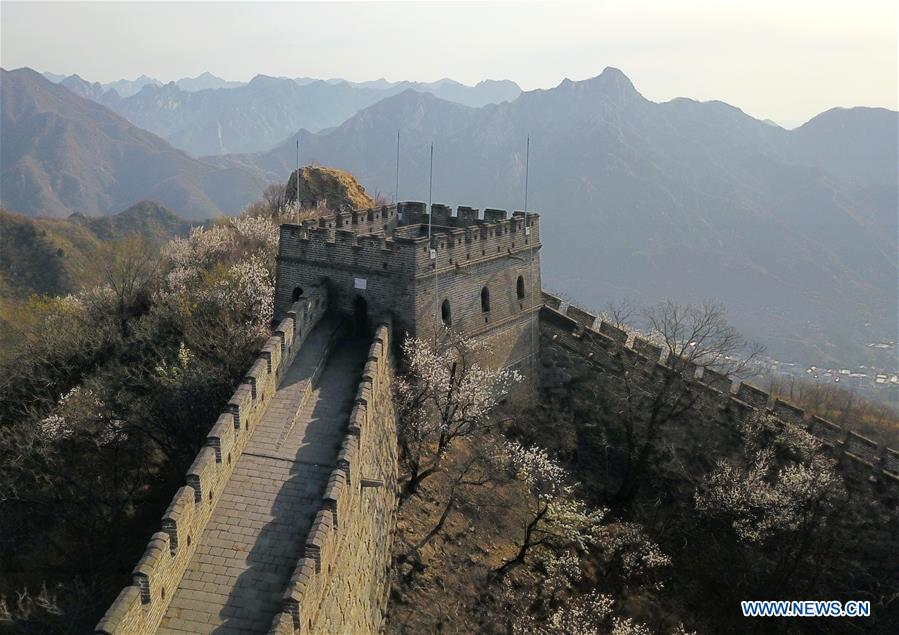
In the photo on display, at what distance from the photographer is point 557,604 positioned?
2262 cm

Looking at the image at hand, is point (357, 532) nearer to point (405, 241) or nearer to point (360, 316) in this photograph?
point (360, 316)

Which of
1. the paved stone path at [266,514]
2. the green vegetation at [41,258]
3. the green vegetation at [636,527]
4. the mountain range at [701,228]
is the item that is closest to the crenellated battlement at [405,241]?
the green vegetation at [636,527]

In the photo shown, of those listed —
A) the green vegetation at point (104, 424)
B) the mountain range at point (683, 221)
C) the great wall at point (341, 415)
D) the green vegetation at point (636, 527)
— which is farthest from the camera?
the mountain range at point (683, 221)

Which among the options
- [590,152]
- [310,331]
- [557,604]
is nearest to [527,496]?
[557,604]

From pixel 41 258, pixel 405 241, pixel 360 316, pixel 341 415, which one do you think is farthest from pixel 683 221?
pixel 341 415

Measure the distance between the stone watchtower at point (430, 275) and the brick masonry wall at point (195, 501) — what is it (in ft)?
11.6

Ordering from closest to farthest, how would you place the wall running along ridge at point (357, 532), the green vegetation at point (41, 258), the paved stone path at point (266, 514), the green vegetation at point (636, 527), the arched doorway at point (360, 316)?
1. the wall running along ridge at point (357, 532)
2. the paved stone path at point (266, 514)
3. the green vegetation at point (636, 527)
4. the arched doorway at point (360, 316)
5. the green vegetation at point (41, 258)

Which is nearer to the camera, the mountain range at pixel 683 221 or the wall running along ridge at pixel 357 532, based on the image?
the wall running along ridge at pixel 357 532

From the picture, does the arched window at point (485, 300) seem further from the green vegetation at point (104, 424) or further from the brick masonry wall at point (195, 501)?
the green vegetation at point (104, 424)

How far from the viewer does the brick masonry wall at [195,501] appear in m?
13.2

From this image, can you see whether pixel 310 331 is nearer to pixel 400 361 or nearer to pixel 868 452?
pixel 400 361

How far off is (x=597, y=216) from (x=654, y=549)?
150 meters

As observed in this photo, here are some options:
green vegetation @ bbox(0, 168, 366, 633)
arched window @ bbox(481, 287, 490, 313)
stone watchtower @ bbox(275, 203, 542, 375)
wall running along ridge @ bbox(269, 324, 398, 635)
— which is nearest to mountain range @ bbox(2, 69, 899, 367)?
stone watchtower @ bbox(275, 203, 542, 375)

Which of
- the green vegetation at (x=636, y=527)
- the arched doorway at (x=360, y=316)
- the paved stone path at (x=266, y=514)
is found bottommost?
the green vegetation at (x=636, y=527)
